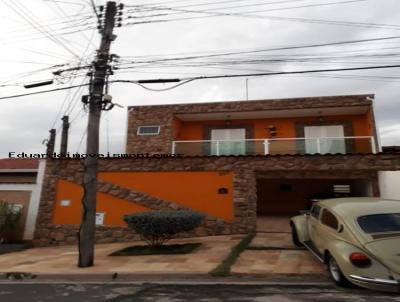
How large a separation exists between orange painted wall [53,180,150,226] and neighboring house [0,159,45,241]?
3.36ft

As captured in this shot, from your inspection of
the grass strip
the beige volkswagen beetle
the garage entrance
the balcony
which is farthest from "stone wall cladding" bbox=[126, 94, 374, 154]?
the beige volkswagen beetle

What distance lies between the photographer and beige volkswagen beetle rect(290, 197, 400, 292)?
588 cm

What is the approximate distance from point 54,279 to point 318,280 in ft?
19.9

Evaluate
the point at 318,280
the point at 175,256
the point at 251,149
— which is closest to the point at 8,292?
the point at 175,256

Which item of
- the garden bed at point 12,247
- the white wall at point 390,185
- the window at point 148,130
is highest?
the window at point 148,130

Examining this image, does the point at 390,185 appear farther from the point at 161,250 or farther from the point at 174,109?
the point at 174,109

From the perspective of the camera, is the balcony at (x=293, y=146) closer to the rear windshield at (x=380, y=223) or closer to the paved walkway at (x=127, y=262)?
the paved walkway at (x=127, y=262)

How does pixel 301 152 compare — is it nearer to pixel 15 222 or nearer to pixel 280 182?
pixel 280 182

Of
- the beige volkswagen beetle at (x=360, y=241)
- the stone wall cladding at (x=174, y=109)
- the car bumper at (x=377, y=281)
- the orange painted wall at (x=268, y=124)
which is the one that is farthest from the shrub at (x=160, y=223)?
the orange painted wall at (x=268, y=124)

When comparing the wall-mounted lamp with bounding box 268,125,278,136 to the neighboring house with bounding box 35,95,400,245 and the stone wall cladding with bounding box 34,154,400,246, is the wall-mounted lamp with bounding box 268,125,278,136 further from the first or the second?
the stone wall cladding with bounding box 34,154,400,246

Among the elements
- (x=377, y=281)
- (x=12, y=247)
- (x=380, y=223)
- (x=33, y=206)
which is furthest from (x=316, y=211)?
(x=33, y=206)

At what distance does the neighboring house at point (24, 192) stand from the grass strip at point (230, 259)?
943 cm

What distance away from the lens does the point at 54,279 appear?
28.7 ft

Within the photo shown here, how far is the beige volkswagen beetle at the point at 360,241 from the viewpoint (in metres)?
5.88
